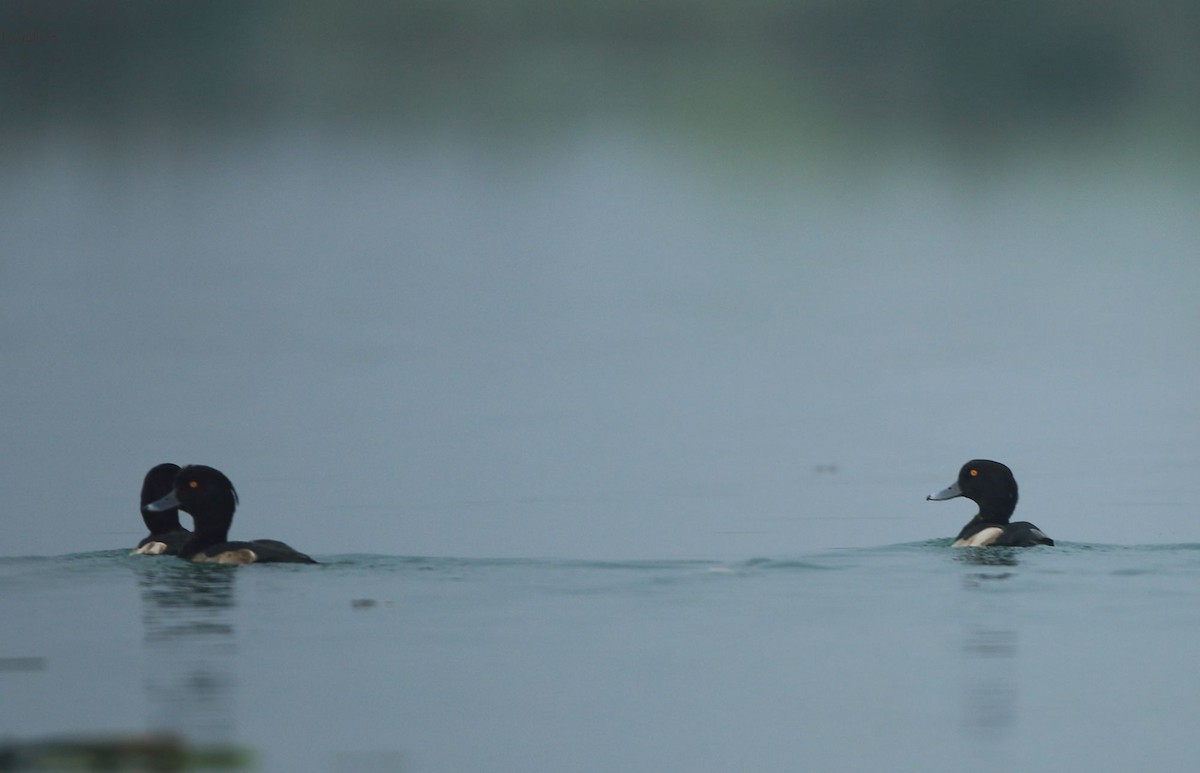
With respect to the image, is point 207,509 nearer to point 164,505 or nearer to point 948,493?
point 164,505

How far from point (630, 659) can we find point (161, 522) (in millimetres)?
5036

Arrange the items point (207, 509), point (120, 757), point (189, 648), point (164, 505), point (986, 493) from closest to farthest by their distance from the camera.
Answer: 1. point (120, 757)
2. point (189, 648)
3. point (207, 509)
4. point (164, 505)
5. point (986, 493)

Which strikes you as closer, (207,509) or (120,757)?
(120,757)

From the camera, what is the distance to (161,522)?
14.3 m

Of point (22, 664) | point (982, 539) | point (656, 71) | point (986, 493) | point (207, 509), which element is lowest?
point (22, 664)

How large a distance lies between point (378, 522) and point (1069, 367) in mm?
9760

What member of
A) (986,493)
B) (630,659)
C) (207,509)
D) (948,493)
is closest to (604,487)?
(948,493)

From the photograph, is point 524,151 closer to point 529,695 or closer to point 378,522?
point 378,522

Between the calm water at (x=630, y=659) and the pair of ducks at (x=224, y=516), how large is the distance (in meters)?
0.22

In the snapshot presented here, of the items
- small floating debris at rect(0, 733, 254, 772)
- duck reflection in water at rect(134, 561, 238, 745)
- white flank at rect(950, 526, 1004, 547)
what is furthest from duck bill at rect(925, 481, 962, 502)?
small floating debris at rect(0, 733, 254, 772)

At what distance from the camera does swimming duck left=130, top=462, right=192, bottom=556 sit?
13.7 meters

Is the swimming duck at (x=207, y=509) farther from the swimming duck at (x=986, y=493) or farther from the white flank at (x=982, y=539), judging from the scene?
the swimming duck at (x=986, y=493)

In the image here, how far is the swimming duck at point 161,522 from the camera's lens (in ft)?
44.9

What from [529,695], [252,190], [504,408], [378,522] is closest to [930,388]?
[504,408]
